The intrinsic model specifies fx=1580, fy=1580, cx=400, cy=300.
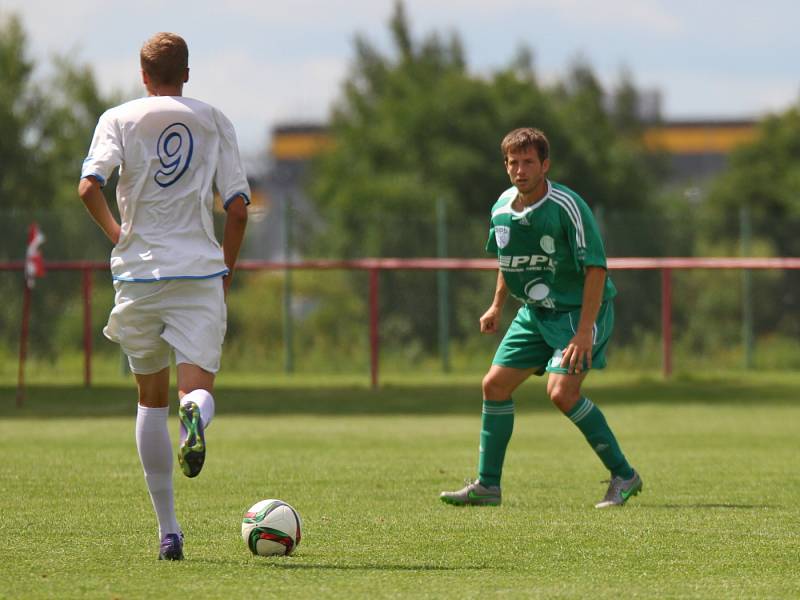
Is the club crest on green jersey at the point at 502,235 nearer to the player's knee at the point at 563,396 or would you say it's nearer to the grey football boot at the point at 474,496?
the player's knee at the point at 563,396

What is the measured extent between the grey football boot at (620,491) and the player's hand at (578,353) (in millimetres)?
729

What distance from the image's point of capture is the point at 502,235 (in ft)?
26.8

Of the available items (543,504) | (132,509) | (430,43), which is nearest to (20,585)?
(132,509)

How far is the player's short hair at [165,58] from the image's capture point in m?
6.03

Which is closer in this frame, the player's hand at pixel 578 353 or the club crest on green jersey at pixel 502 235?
the player's hand at pixel 578 353

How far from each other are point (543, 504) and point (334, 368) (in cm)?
1426

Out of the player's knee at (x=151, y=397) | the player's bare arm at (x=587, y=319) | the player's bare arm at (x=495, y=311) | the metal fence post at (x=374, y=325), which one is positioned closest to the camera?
the player's knee at (x=151, y=397)

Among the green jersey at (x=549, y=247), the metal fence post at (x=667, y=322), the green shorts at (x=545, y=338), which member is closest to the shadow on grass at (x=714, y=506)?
the green shorts at (x=545, y=338)

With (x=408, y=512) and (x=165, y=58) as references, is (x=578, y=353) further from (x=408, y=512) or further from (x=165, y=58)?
(x=165, y=58)

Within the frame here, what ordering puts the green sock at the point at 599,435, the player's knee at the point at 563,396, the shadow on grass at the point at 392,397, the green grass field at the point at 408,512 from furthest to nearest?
the shadow on grass at the point at 392,397
the green sock at the point at 599,435
the player's knee at the point at 563,396
the green grass field at the point at 408,512

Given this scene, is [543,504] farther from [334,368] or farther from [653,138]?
[653,138]

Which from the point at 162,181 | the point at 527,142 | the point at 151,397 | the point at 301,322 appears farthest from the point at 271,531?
the point at 301,322

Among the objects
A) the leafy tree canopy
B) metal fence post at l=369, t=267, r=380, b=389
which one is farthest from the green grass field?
the leafy tree canopy

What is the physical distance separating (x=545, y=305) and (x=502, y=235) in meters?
0.44
